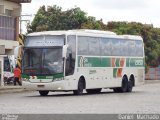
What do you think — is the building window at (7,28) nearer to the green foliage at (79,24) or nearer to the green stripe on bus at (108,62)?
the green stripe on bus at (108,62)

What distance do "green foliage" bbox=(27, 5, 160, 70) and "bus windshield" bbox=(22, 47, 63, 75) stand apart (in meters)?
44.2

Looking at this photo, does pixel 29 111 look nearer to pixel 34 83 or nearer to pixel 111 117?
pixel 111 117

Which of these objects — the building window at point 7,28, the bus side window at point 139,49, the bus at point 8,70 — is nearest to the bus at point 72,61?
the bus side window at point 139,49

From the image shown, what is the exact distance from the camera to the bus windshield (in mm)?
34438

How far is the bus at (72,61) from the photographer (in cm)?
3441

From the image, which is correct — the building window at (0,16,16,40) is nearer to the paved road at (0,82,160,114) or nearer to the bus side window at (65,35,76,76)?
the bus side window at (65,35,76,76)

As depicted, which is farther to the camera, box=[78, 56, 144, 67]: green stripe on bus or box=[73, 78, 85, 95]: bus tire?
box=[78, 56, 144, 67]: green stripe on bus

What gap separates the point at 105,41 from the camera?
128 ft

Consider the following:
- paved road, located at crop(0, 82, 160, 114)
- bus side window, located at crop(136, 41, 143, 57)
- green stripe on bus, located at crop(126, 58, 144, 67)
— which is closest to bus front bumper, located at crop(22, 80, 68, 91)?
paved road, located at crop(0, 82, 160, 114)

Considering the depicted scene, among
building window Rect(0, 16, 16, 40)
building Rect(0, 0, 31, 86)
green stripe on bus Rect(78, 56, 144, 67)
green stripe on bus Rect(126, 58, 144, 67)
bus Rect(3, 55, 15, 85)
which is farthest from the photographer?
bus Rect(3, 55, 15, 85)

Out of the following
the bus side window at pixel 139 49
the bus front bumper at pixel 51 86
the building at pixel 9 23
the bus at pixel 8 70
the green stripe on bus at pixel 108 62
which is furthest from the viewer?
the bus at pixel 8 70

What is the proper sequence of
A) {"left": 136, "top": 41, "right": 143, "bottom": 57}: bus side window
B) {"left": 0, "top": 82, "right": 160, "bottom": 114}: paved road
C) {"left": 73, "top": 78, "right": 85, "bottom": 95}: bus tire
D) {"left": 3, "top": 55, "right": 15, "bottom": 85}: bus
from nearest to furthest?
1. {"left": 0, "top": 82, "right": 160, "bottom": 114}: paved road
2. {"left": 73, "top": 78, "right": 85, "bottom": 95}: bus tire
3. {"left": 136, "top": 41, "right": 143, "bottom": 57}: bus side window
4. {"left": 3, "top": 55, "right": 15, "bottom": 85}: bus

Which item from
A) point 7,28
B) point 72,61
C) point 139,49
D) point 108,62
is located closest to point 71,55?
point 72,61

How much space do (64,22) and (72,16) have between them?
137cm
